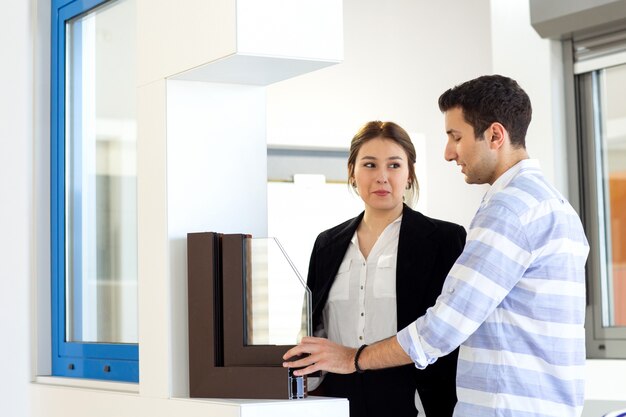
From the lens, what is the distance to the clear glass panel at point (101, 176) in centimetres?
275

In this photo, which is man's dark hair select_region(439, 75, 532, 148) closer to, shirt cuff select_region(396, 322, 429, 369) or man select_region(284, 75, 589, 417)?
man select_region(284, 75, 589, 417)

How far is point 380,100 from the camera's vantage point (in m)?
4.84

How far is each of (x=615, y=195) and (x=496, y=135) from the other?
2.13 metres

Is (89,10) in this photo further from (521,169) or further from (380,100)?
(380,100)

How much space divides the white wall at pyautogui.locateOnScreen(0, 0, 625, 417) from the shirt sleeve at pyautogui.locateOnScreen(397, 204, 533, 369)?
0.52 meters

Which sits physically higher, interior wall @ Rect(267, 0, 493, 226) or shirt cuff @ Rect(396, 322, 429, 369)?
interior wall @ Rect(267, 0, 493, 226)

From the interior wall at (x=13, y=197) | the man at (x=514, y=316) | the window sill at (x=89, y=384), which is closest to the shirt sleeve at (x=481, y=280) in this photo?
the man at (x=514, y=316)

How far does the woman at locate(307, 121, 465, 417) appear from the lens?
2.56m

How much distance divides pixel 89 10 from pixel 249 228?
952mm

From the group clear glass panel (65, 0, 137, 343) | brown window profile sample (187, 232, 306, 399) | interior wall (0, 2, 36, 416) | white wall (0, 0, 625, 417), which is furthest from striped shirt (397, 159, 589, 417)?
interior wall (0, 2, 36, 416)

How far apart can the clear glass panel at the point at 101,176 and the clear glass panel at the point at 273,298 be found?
61cm

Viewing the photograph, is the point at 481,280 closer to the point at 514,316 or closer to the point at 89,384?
the point at 514,316

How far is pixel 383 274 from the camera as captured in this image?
104 inches

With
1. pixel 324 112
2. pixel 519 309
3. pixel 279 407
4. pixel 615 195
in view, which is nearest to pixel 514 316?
pixel 519 309
